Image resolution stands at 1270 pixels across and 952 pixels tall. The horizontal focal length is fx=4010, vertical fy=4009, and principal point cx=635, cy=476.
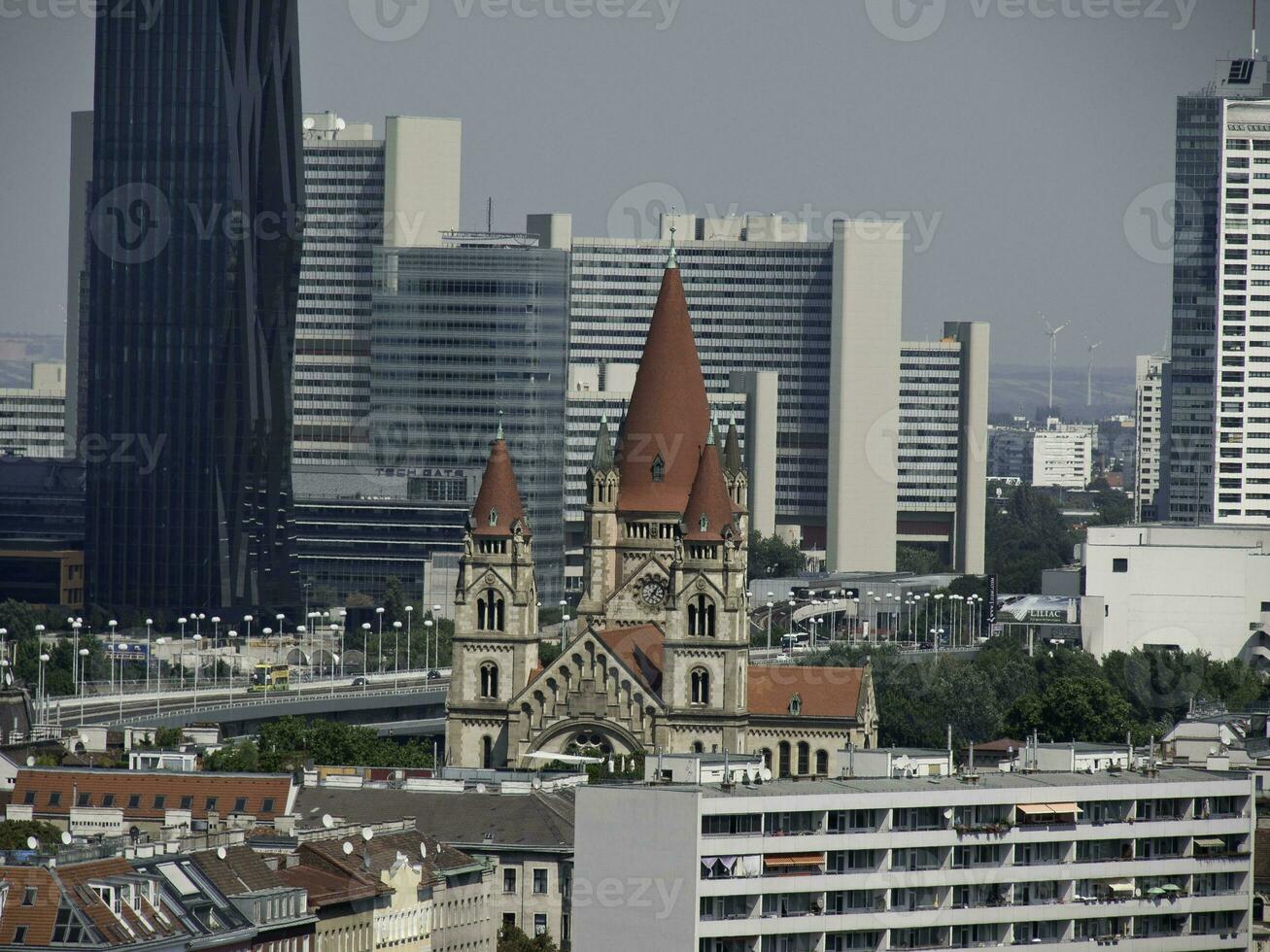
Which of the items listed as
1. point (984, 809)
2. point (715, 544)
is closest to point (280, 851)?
point (984, 809)

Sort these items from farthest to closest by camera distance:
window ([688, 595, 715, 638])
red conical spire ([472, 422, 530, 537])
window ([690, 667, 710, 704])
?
1. red conical spire ([472, 422, 530, 537])
2. window ([690, 667, 710, 704])
3. window ([688, 595, 715, 638])

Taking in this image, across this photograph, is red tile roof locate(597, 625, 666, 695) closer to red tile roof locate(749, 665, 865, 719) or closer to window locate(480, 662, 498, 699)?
red tile roof locate(749, 665, 865, 719)

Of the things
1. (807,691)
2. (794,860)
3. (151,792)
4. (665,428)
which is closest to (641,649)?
(807,691)

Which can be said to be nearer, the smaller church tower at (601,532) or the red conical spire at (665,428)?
the red conical spire at (665,428)

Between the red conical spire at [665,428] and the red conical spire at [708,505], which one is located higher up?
the red conical spire at [665,428]

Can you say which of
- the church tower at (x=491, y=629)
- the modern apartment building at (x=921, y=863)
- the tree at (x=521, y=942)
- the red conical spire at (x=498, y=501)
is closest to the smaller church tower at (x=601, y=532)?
the red conical spire at (x=498, y=501)

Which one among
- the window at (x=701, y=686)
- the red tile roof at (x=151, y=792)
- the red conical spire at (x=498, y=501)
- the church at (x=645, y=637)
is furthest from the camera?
the red conical spire at (x=498, y=501)

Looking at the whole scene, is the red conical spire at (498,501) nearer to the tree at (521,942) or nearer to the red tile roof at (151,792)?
the red tile roof at (151,792)

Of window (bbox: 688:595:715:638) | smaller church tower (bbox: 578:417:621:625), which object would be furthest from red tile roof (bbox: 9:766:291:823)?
smaller church tower (bbox: 578:417:621:625)

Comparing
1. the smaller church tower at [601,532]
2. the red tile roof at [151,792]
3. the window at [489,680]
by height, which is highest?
the smaller church tower at [601,532]
